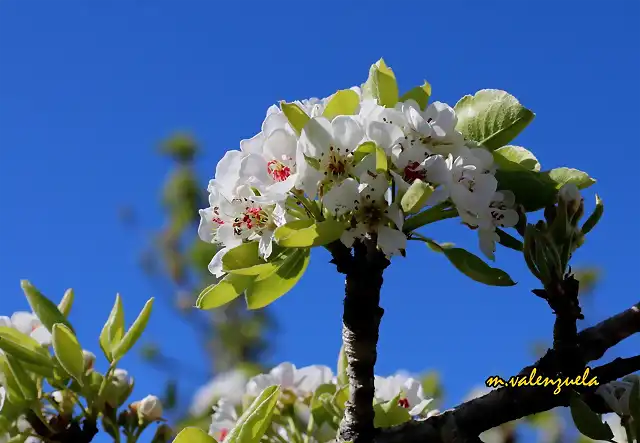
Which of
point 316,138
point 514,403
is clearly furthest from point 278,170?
point 514,403

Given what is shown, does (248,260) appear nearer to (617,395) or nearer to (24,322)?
(617,395)

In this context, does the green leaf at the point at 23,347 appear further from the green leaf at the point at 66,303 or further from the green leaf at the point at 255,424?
the green leaf at the point at 255,424

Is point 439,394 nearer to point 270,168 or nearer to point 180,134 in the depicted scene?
point 270,168

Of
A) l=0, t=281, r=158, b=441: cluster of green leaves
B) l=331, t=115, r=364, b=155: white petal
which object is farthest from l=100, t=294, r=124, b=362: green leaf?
l=331, t=115, r=364, b=155: white petal

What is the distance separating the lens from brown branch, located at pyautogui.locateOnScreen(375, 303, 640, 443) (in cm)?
125

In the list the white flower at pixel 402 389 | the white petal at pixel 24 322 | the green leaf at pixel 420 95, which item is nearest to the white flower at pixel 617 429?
the white flower at pixel 402 389

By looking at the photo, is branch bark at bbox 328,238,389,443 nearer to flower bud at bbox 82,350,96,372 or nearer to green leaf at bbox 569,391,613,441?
green leaf at bbox 569,391,613,441

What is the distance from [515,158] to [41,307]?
3.61 feet

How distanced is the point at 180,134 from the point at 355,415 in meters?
6.56

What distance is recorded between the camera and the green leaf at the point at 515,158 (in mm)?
1310

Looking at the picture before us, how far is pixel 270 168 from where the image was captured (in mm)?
1247

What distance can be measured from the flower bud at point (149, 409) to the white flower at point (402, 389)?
0.56m

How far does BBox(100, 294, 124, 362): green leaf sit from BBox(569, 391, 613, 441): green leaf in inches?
39.1

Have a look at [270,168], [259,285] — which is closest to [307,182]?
[270,168]
